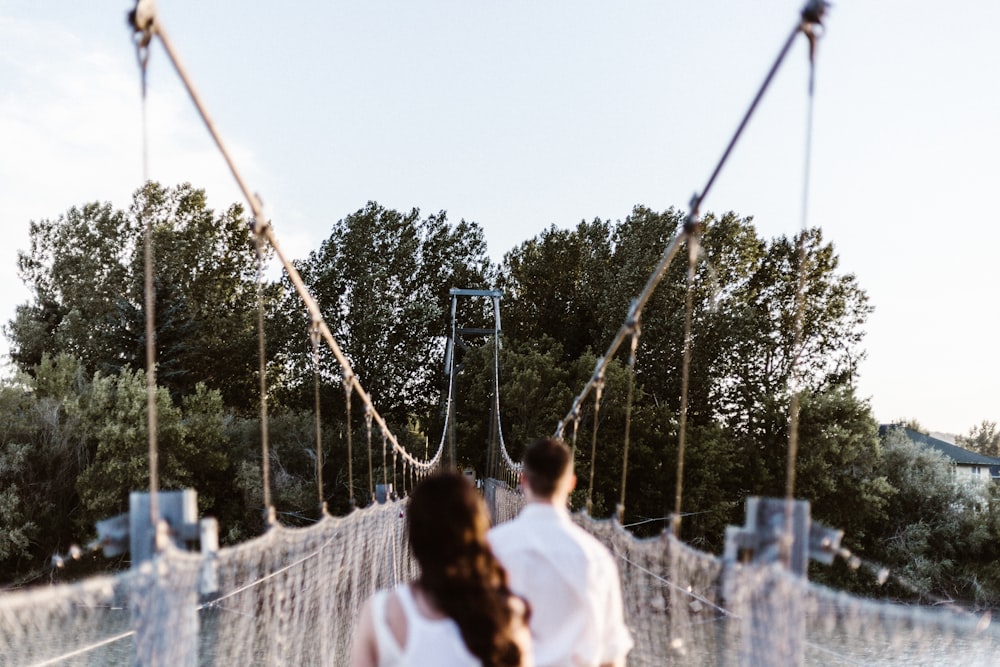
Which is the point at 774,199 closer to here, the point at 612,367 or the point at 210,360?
the point at 612,367

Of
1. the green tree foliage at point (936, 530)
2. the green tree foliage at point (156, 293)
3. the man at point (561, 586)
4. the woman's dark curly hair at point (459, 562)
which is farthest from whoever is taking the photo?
the green tree foliage at point (156, 293)

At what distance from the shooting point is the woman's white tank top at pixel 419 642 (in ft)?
2.80

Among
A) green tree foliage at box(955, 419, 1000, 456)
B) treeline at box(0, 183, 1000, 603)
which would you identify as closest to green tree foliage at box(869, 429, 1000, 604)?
treeline at box(0, 183, 1000, 603)

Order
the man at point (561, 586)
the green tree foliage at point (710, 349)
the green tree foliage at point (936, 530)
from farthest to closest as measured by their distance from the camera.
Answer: the green tree foliage at point (936, 530)
the green tree foliage at point (710, 349)
the man at point (561, 586)

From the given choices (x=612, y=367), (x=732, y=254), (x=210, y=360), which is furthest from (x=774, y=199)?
(x=210, y=360)

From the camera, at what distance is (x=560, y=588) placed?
114 centimetres

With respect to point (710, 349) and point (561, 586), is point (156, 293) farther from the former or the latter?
point (561, 586)

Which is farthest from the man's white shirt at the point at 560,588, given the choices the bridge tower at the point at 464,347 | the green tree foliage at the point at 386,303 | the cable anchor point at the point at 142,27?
the green tree foliage at the point at 386,303

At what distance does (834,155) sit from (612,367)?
299 inches

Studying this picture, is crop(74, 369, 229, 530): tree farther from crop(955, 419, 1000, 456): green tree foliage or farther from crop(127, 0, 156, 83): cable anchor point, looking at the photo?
crop(955, 419, 1000, 456): green tree foliage

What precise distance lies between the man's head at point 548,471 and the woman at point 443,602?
0.34m

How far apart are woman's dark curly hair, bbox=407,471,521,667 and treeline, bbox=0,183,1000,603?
31.7ft

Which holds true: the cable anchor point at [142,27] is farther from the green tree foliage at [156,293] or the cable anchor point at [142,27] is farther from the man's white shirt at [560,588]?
the green tree foliage at [156,293]

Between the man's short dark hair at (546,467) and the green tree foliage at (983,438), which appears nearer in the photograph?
the man's short dark hair at (546,467)
